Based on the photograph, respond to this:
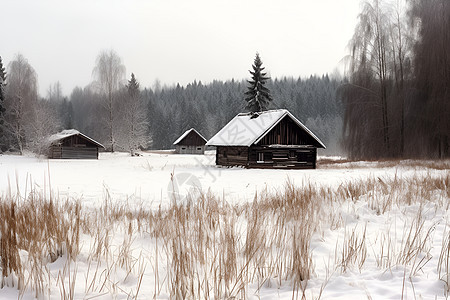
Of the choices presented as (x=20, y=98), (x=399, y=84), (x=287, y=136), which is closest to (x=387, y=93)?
(x=399, y=84)

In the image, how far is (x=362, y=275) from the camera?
7.75 feet

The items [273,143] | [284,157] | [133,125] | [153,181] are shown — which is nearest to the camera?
[153,181]

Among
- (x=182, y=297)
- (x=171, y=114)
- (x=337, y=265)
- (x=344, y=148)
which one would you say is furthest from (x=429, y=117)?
(x=171, y=114)

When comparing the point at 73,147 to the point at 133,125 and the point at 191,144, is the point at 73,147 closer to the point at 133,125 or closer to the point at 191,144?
the point at 133,125

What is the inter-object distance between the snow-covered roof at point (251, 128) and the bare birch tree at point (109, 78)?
20.5 meters

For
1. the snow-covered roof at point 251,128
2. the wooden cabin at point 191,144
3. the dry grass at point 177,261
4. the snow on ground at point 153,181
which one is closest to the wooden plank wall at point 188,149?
the wooden cabin at point 191,144

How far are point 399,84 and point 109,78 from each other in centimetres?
3369

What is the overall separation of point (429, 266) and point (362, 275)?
705mm

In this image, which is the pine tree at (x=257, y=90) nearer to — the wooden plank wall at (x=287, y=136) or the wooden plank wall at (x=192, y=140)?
the wooden plank wall at (x=287, y=136)

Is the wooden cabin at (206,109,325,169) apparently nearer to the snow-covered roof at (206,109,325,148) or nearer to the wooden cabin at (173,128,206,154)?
the snow-covered roof at (206,109,325,148)

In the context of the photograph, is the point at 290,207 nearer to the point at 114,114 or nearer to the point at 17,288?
the point at 17,288

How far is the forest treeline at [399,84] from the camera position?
18906 millimetres

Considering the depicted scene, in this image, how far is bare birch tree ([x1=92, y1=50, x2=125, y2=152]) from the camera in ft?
123

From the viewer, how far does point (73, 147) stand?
34406 millimetres
